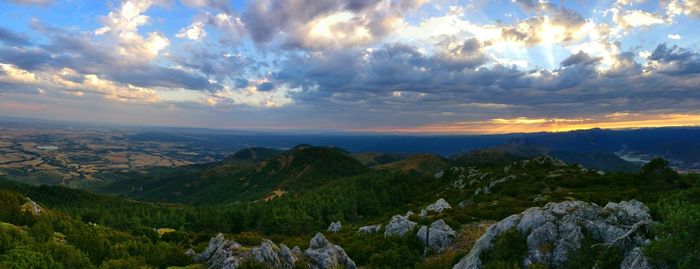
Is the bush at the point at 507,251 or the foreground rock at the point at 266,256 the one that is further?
the foreground rock at the point at 266,256

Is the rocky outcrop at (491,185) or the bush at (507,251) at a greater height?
the bush at (507,251)

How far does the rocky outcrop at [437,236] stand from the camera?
37500 millimetres

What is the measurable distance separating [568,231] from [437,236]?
13632 millimetres

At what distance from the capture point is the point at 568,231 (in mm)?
26391

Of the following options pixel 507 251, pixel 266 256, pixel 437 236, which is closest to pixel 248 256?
pixel 266 256

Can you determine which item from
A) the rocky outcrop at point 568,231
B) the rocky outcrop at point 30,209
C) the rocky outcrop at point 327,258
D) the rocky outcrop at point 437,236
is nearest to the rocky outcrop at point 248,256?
the rocky outcrop at point 327,258

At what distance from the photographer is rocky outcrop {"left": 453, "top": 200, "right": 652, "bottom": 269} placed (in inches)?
933

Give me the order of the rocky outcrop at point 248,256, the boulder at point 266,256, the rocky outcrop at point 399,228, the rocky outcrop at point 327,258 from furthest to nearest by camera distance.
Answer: the rocky outcrop at point 399,228 < the rocky outcrop at point 327,258 < the boulder at point 266,256 < the rocky outcrop at point 248,256

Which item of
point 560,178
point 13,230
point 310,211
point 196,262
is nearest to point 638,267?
point 196,262

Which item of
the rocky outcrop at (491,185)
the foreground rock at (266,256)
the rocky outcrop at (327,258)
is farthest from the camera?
the rocky outcrop at (491,185)

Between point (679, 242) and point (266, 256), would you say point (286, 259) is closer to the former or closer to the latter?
point (266, 256)

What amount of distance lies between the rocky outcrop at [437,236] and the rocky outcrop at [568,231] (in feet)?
26.1

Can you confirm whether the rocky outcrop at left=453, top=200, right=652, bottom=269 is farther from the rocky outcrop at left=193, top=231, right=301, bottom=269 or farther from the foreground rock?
the rocky outcrop at left=193, top=231, right=301, bottom=269

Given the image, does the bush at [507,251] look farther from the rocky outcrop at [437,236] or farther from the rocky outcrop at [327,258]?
the rocky outcrop at [327,258]
